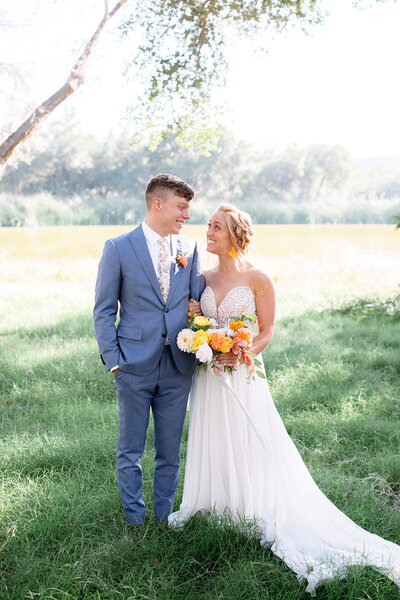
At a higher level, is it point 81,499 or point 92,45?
point 92,45

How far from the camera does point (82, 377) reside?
6.23 m

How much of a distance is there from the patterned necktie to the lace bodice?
12.1 inches

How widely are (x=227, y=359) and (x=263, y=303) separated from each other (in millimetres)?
476

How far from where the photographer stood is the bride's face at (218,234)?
3455mm

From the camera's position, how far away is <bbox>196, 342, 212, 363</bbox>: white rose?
3.07m

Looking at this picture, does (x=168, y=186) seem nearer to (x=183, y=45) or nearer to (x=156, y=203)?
(x=156, y=203)

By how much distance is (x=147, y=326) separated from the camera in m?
3.28

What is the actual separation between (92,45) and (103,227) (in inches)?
578

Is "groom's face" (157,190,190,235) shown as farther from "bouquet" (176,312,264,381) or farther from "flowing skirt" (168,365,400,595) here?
"flowing skirt" (168,365,400,595)

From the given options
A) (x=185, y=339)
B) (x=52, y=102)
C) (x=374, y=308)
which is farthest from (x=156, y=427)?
(x=374, y=308)

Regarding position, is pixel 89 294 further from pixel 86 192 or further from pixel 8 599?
pixel 86 192

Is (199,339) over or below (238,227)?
below

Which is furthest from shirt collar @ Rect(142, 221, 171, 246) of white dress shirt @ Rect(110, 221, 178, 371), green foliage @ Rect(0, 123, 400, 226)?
green foliage @ Rect(0, 123, 400, 226)

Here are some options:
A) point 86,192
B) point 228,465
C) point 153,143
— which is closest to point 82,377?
point 228,465
